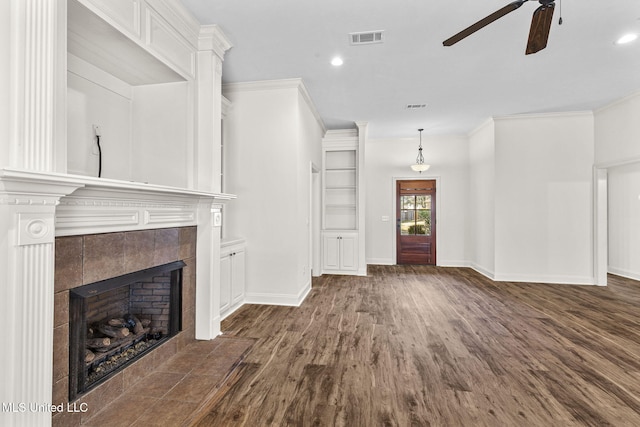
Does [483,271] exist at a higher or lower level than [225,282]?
lower

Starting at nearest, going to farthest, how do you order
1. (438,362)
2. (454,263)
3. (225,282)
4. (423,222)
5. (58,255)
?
(58,255)
(438,362)
(225,282)
(454,263)
(423,222)

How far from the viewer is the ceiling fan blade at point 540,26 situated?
72.5 inches

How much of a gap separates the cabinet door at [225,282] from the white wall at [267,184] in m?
0.54

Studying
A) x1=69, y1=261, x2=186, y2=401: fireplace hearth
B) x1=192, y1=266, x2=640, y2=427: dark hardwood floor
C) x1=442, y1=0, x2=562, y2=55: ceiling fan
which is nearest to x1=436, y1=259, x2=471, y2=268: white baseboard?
x1=192, y1=266, x2=640, y2=427: dark hardwood floor

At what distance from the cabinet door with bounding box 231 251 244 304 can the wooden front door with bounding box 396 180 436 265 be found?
14.2 ft

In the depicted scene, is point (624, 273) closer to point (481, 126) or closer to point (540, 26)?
point (481, 126)

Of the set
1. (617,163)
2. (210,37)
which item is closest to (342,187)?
(210,37)

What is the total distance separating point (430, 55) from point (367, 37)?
0.83 meters

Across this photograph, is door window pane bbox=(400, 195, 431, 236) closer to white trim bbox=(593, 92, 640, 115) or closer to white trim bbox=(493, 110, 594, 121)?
white trim bbox=(493, 110, 594, 121)

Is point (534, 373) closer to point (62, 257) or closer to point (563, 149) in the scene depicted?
point (62, 257)

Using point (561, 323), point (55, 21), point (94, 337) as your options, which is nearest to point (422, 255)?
point (561, 323)

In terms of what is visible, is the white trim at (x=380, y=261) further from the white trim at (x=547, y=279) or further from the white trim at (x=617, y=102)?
the white trim at (x=617, y=102)

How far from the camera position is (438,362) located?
261 centimetres

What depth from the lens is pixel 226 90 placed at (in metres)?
4.29
